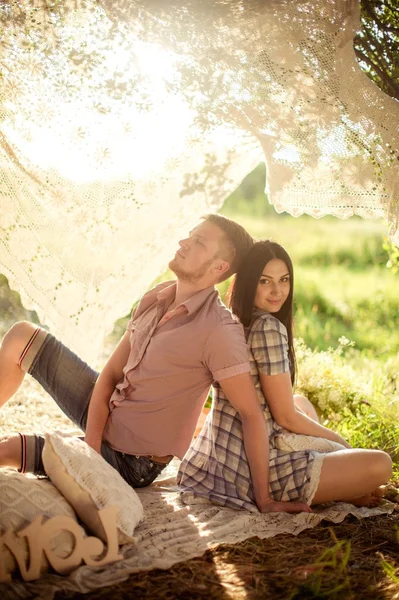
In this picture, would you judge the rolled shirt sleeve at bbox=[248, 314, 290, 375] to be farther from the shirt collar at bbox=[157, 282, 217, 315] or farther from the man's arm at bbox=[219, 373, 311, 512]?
the shirt collar at bbox=[157, 282, 217, 315]

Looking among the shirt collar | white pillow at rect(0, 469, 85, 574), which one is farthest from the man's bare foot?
white pillow at rect(0, 469, 85, 574)

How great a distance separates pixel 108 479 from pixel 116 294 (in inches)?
55.1

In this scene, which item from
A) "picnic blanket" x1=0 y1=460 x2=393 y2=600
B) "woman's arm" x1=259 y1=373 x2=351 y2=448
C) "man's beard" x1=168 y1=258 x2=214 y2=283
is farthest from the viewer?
"man's beard" x1=168 y1=258 x2=214 y2=283

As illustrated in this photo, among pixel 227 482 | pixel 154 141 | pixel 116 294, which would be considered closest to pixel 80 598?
pixel 227 482

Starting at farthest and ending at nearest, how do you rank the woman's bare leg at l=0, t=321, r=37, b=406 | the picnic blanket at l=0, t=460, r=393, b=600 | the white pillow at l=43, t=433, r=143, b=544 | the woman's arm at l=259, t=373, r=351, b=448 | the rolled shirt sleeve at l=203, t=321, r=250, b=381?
the woman's bare leg at l=0, t=321, r=37, b=406, the woman's arm at l=259, t=373, r=351, b=448, the rolled shirt sleeve at l=203, t=321, r=250, b=381, the white pillow at l=43, t=433, r=143, b=544, the picnic blanket at l=0, t=460, r=393, b=600

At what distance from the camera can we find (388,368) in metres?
4.64

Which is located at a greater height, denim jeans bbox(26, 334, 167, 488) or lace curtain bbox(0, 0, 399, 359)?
lace curtain bbox(0, 0, 399, 359)

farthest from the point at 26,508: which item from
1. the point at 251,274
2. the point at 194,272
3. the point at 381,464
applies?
the point at 381,464

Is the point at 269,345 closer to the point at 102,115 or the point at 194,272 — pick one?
the point at 194,272

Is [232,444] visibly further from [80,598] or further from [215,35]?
[215,35]

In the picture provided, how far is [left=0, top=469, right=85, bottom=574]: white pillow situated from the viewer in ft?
6.45

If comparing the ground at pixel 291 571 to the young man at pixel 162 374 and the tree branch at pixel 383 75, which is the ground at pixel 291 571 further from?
the tree branch at pixel 383 75

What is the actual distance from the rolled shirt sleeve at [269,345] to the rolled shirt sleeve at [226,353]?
0.09m

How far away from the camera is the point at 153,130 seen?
3.21m
